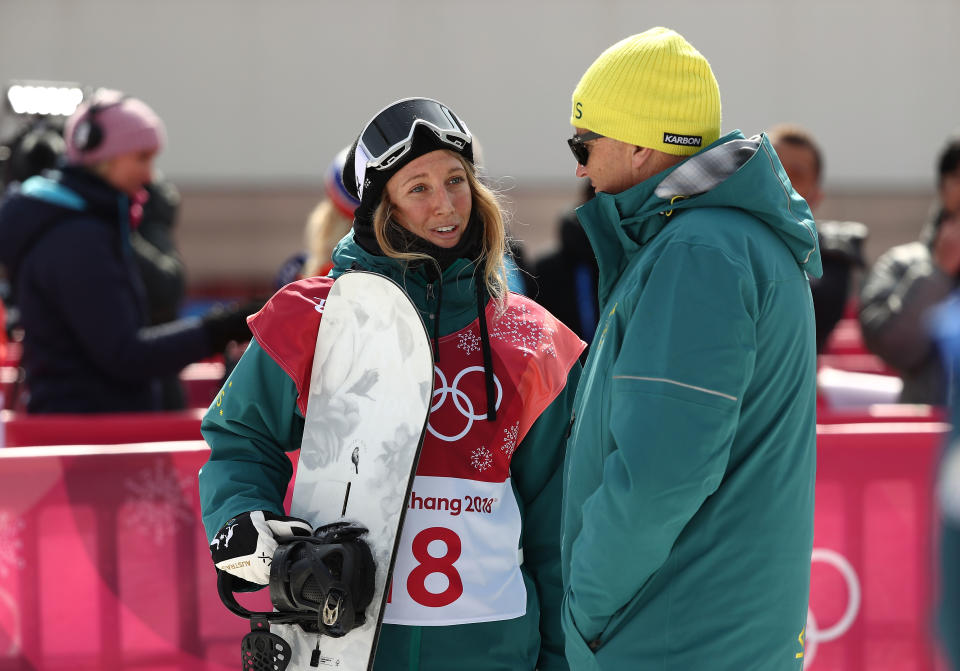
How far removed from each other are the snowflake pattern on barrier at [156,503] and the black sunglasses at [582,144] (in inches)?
78.3

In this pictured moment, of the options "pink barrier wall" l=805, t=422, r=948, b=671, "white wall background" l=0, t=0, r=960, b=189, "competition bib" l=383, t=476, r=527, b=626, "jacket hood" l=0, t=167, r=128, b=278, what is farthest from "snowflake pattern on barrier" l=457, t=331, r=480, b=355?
"white wall background" l=0, t=0, r=960, b=189

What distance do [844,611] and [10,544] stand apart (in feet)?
8.69

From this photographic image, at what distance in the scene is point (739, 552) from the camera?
1.90 meters

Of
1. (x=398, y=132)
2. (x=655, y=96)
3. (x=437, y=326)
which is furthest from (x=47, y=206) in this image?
(x=655, y=96)

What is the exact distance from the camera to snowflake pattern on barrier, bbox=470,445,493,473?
2217 millimetres

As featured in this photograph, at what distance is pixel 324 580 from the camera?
1997 millimetres

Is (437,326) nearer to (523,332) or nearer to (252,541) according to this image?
(523,332)

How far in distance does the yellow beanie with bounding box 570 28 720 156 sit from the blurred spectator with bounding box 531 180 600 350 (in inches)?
87.2

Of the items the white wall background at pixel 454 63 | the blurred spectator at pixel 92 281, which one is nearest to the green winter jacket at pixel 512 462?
the blurred spectator at pixel 92 281

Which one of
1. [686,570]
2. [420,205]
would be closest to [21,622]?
[420,205]

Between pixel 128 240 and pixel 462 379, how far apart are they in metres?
2.40

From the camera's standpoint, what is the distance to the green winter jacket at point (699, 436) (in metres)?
1.82

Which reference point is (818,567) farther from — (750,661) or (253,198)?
(253,198)

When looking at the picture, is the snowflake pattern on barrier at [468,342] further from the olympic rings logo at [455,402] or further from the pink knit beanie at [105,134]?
the pink knit beanie at [105,134]
